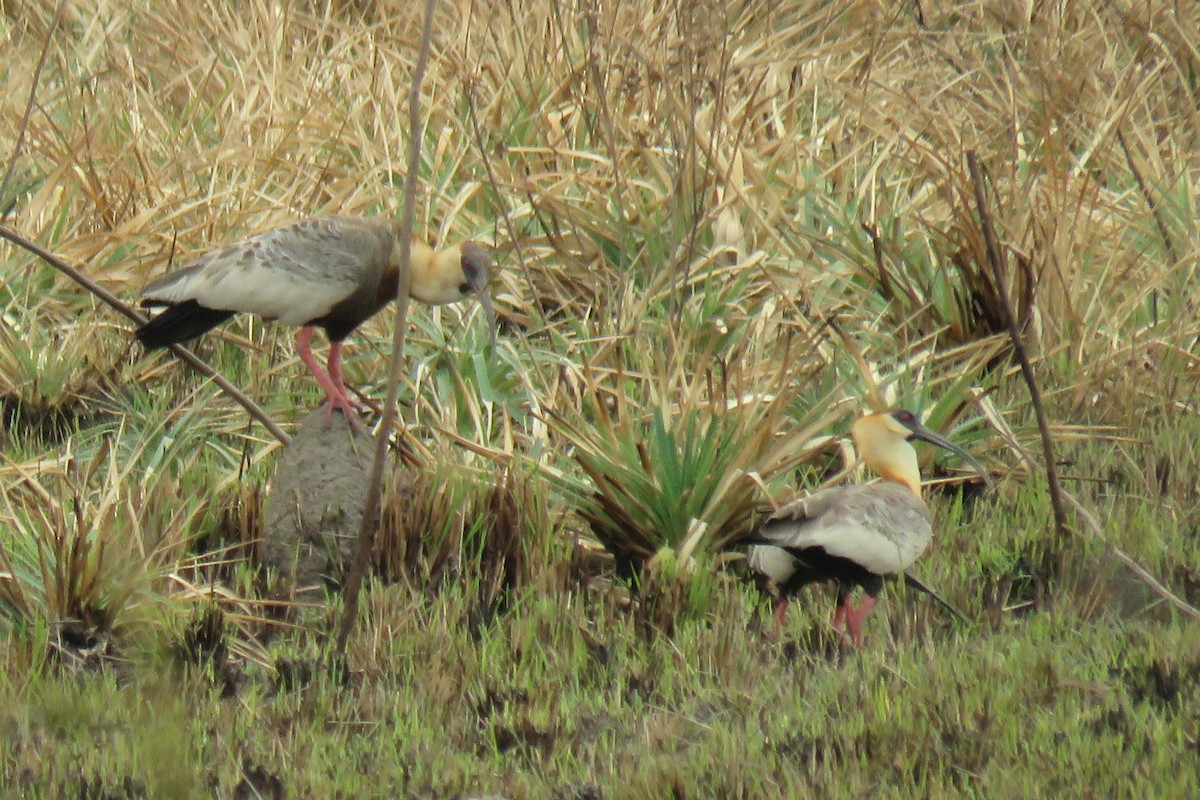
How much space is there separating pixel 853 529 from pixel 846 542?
0.05 m

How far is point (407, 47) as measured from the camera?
31.0 ft

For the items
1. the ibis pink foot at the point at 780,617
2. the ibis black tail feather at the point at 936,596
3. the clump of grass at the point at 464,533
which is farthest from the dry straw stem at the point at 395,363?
the ibis black tail feather at the point at 936,596

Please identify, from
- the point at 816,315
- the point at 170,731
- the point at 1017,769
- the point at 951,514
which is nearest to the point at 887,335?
the point at 816,315

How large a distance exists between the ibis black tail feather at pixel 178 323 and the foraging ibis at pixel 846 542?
1.84 meters

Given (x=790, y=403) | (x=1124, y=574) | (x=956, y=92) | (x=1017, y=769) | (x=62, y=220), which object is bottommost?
(x=1017, y=769)

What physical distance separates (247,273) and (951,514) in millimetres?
2326

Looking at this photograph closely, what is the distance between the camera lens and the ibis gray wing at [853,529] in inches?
173

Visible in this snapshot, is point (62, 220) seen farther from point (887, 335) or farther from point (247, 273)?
point (887, 335)

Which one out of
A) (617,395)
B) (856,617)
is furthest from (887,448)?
(617,395)

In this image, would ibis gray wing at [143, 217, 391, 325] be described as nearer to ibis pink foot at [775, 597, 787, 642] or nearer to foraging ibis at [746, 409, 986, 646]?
foraging ibis at [746, 409, 986, 646]

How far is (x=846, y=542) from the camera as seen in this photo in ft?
14.4

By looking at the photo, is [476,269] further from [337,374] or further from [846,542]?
[846,542]

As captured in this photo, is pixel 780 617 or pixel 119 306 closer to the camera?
pixel 780 617

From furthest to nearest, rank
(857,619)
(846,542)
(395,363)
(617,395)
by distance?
(617,395) → (857,619) → (846,542) → (395,363)
